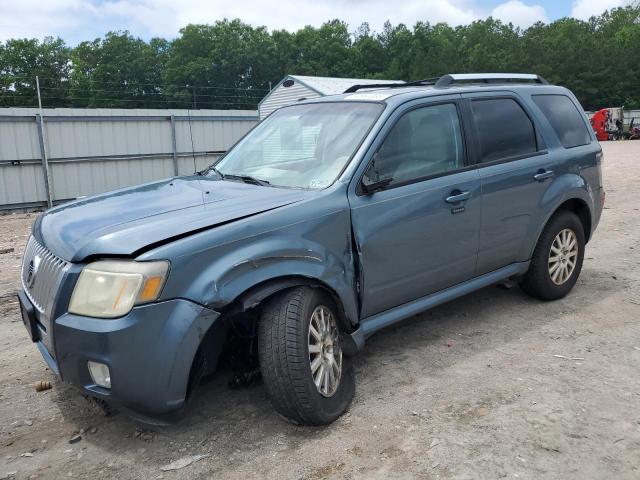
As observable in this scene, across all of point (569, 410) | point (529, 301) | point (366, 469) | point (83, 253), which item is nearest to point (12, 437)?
point (83, 253)

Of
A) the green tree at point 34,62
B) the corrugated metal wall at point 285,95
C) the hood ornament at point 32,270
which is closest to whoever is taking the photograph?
the hood ornament at point 32,270

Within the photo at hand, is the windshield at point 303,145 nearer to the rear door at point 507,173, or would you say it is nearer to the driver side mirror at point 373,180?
the driver side mirror at point 373,180

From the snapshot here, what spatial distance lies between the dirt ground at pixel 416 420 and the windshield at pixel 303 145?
4.50ft

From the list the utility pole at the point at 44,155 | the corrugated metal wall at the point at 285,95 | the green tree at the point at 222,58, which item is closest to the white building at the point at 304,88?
the corrugated metal wall at the point at 285,95

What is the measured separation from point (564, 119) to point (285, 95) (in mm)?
16662

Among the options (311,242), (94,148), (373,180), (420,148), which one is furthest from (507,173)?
(94,148)

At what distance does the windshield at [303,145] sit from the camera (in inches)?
142

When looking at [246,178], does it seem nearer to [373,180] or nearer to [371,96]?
[373,180]

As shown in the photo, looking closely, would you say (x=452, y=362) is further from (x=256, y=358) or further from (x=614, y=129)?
(x=614, y=129)

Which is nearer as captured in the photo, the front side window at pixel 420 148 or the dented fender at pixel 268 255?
the dented fender at pixel 268 255

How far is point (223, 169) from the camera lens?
4246mm

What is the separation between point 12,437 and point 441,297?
2.78 metres

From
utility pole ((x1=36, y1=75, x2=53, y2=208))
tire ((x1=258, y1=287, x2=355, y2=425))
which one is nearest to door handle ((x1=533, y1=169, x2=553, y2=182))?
tire ((x1=258, y1=287, x2=355, y2=425))

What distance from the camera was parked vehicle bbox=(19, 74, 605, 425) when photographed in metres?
2.68
